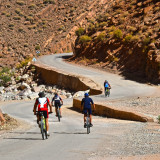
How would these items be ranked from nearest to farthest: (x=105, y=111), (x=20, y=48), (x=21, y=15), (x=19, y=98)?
1. (x=105, y=111)
2. (x=19, y=98)
3. (x=20, y=48)
4. (x=21, y=15)

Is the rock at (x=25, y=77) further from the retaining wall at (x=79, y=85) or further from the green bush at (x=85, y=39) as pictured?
the green bush at (x=85, y=39)

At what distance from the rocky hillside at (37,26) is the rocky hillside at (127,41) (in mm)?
22609

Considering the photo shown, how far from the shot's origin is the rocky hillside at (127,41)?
1619 inches

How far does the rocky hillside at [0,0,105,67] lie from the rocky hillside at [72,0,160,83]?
22609 mm

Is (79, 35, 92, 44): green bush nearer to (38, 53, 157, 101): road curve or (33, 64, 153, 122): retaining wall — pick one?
(38, 53, 157, 101): road curve

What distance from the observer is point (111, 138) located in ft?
31.5

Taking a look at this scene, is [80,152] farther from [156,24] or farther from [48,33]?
[48,33]

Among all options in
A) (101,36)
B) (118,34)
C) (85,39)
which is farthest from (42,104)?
(85,39)

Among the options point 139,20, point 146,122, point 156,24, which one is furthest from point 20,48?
point 146,122

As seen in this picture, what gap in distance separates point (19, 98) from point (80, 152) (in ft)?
106

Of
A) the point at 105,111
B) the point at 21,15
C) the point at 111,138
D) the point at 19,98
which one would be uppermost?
the point at 21,15

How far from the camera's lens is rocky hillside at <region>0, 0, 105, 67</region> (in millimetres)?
82312

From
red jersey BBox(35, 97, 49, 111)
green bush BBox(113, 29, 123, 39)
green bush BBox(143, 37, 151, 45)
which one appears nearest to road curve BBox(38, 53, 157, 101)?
green bush BBox(143, 37, 151, 45)

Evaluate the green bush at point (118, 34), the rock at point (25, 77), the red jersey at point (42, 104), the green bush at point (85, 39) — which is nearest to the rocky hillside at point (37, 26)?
the rock at point (25, 77)
